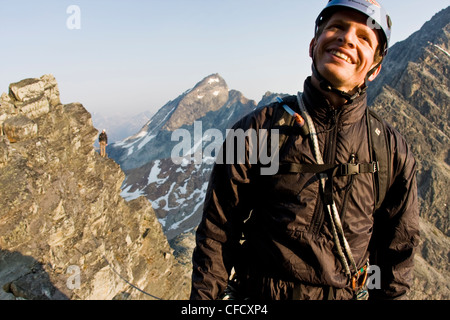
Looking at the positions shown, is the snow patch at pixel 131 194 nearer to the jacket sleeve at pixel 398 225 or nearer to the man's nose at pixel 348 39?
the jacket sleeve at pixel 398 225

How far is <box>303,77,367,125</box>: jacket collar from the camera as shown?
3.73 m

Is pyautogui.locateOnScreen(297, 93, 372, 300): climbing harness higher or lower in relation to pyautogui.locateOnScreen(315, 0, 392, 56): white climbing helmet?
lower

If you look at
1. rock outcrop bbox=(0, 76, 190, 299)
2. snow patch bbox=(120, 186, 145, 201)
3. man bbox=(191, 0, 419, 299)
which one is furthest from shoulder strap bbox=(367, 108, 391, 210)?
snow patch bbox=(120, 186, 145, 201)

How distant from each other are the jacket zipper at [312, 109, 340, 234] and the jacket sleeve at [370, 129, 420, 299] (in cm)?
87

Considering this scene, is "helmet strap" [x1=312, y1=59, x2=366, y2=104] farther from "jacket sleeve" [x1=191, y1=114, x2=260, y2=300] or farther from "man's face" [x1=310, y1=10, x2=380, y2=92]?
"jacket sleeve" [x1=191, y1=114, x2=260, y2=300]

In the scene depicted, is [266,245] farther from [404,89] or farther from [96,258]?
[404,89]

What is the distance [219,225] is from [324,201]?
1480 millimetres

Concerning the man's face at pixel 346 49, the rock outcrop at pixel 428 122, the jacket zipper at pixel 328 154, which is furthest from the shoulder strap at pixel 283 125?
the rock outcrop at pixel 428 122

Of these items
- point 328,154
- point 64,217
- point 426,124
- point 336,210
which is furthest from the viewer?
point 426,124

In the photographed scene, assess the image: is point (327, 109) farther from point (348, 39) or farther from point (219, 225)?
point (219, 225)

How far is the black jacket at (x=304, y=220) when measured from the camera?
3605 millimetres

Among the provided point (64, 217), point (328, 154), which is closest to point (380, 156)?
point (328, 154)

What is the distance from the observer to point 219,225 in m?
3.98

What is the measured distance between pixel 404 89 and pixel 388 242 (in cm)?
13298
